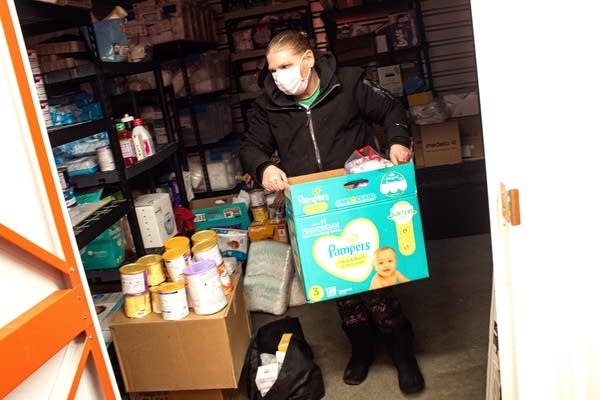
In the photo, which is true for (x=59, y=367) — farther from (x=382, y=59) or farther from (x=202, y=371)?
(x=382, y=59)

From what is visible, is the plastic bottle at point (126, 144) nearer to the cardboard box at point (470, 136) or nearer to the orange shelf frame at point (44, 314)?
the orange shelf frame at point (44, 314)

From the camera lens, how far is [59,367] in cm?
131

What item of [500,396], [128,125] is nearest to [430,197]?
[128,125]

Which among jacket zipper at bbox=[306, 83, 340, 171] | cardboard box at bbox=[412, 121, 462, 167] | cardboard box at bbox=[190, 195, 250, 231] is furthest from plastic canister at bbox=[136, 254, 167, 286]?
cardboard box at bbox=[412, 121, 462, 167]

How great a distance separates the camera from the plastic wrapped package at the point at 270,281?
10.7ft

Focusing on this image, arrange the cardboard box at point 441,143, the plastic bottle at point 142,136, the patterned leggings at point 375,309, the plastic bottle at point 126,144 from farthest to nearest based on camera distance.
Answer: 1. the cardboard box at point 441,143
2. the plastic bottle at point 142,136
3. the plastic bottle at point 126,144
4. the patterned leggings at point 375,309

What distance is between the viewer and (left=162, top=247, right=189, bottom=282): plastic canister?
2316mm

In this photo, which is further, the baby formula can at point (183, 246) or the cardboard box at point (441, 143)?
the cardboard box at point (441, 143)

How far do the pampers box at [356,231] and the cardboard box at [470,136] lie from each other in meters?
2.75

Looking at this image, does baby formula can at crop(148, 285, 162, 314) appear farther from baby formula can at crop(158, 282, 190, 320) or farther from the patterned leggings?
the patterned leggings

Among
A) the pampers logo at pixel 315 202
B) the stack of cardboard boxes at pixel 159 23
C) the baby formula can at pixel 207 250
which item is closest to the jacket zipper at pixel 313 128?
the pampers logo at pixel 315 202

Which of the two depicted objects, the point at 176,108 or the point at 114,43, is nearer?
the point at 114,43

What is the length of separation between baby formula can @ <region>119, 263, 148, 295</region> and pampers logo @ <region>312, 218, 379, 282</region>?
78 cm

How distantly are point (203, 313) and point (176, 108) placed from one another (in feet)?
7.41
